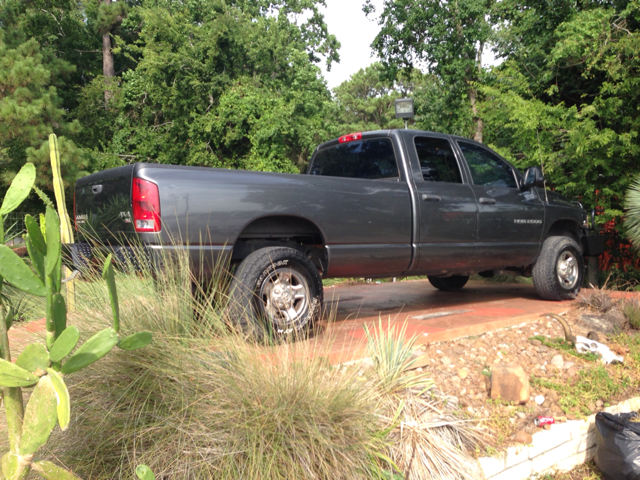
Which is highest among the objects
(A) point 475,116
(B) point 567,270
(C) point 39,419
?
(A) point 475,116

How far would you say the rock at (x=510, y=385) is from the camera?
3.36 meters

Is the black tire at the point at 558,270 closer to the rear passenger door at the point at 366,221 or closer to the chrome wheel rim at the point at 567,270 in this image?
the chrome wheel rim at the point at 567,270

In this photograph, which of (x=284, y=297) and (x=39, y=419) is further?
(x=284, y=297)

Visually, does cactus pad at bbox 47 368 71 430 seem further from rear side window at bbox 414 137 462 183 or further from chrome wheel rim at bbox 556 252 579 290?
chrome wheel rim at bbox 556 252 579 290

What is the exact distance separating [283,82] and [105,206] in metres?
19.5

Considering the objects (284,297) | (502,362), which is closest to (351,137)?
(284,297)

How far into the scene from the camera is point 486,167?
19.4ft

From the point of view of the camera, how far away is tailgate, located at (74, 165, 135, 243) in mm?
3617

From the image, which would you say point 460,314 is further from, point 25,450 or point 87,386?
point 25,450

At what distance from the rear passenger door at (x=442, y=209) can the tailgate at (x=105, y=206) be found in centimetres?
273

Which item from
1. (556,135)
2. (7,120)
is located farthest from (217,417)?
(7,120)

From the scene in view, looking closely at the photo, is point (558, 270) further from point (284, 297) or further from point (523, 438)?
point (284, 297)

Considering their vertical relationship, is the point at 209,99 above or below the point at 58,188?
above

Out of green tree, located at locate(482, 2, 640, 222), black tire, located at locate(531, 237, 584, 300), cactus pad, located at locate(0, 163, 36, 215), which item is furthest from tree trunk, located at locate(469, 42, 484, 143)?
cactus pad, located at locate(0, 163, 36, 215)
